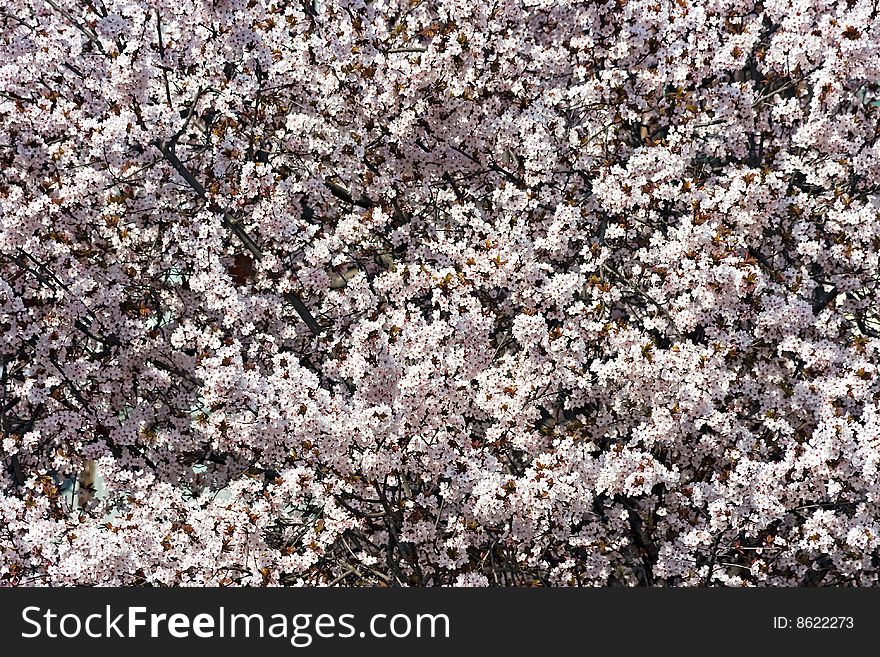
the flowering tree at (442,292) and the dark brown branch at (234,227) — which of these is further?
the dark brown branch at (234,227)

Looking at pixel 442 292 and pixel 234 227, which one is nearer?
pixel 442 292

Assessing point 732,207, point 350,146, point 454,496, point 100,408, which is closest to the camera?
point 454,496

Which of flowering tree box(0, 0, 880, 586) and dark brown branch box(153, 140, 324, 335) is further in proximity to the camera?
dark brown branch box(153, 140, 324, 335)

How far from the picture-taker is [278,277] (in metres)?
7.72

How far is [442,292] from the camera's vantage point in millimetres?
7219

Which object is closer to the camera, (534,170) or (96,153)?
(96,153)

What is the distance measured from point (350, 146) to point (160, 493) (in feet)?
10.4

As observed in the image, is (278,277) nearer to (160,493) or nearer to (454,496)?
(160,493)

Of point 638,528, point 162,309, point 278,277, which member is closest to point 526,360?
point 638,528

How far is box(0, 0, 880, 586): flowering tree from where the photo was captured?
6383 mm

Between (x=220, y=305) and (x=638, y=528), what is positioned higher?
(x=220, y=305)

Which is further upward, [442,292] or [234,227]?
[234,227]

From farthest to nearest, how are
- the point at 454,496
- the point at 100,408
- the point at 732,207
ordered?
1. the point at 100,408
2. the point at 732,207
3. the point at 454,496

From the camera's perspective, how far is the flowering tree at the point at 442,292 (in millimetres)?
6383
